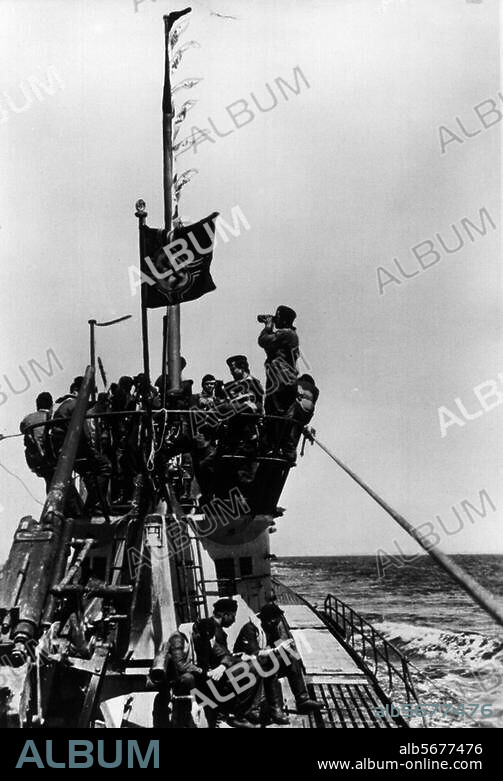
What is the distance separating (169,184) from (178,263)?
3.86 metres

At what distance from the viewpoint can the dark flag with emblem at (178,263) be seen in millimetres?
9383

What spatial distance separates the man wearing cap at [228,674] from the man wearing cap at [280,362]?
12.9 feet

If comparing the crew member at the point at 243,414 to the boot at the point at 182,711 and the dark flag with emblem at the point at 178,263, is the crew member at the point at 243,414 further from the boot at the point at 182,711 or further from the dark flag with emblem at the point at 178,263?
the boot at the point at 182,711

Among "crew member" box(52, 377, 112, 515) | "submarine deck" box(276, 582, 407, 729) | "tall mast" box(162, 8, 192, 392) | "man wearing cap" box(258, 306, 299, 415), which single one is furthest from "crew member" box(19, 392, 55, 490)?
"submarine deck" box(276, 582, 407, 729)

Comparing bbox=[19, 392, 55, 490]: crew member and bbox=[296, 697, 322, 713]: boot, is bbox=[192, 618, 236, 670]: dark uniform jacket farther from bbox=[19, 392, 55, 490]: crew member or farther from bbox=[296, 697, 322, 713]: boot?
bbox=[19, 392, 55, 490]: crew member

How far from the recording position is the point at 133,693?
850cm

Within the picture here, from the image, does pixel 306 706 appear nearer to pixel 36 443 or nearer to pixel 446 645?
pixel 36 443

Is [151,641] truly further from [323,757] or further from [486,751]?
[486,751]

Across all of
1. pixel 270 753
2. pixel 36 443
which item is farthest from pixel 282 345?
pixel 270 753

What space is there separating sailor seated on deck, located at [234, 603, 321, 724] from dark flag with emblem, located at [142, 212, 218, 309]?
4.06 metres

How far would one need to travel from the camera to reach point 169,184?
42.6 ft

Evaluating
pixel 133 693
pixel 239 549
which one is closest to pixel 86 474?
pixel 239 549

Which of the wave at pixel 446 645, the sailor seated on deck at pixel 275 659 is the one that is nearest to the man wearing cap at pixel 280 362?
the sailor seated on deck at pixel 275 659

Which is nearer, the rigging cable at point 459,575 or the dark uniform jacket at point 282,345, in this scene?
the rigging cable at point 459,575
